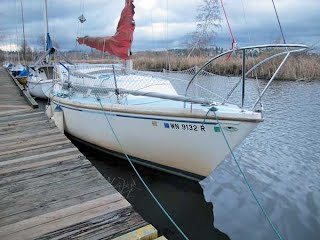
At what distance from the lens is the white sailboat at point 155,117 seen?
4918mm

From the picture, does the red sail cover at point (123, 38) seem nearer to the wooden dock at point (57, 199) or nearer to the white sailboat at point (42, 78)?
the wooden dock at point (57, 199)

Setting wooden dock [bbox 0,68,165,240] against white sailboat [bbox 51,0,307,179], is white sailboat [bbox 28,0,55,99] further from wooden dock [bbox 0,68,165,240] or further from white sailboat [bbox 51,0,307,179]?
wooden dock [bbox 0,68,165,240]

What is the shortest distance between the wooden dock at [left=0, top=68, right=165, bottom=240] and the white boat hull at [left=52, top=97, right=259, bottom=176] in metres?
1.15

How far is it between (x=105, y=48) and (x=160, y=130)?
3.03 m

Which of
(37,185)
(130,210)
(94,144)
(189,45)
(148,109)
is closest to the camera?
(130,210)

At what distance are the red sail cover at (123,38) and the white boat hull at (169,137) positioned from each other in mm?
1571

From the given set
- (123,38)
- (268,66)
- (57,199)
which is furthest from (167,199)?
(268,66)

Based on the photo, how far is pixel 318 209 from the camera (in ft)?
16.4

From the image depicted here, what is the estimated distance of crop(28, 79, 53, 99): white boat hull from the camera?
1479cm

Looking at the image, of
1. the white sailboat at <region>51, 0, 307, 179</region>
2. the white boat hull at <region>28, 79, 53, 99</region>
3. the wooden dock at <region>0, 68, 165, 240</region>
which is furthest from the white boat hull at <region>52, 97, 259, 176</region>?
the white boat hull at <region>28, 79, 53, 99</region>

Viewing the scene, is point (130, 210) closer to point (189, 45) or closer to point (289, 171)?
point (289, 171)

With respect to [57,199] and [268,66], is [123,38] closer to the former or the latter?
[57,199]

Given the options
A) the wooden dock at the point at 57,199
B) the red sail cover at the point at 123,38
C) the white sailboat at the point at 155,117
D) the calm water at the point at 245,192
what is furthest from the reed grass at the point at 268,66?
the wooden dock at the point at 57,199

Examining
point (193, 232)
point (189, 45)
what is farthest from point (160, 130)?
point (189, 45)
